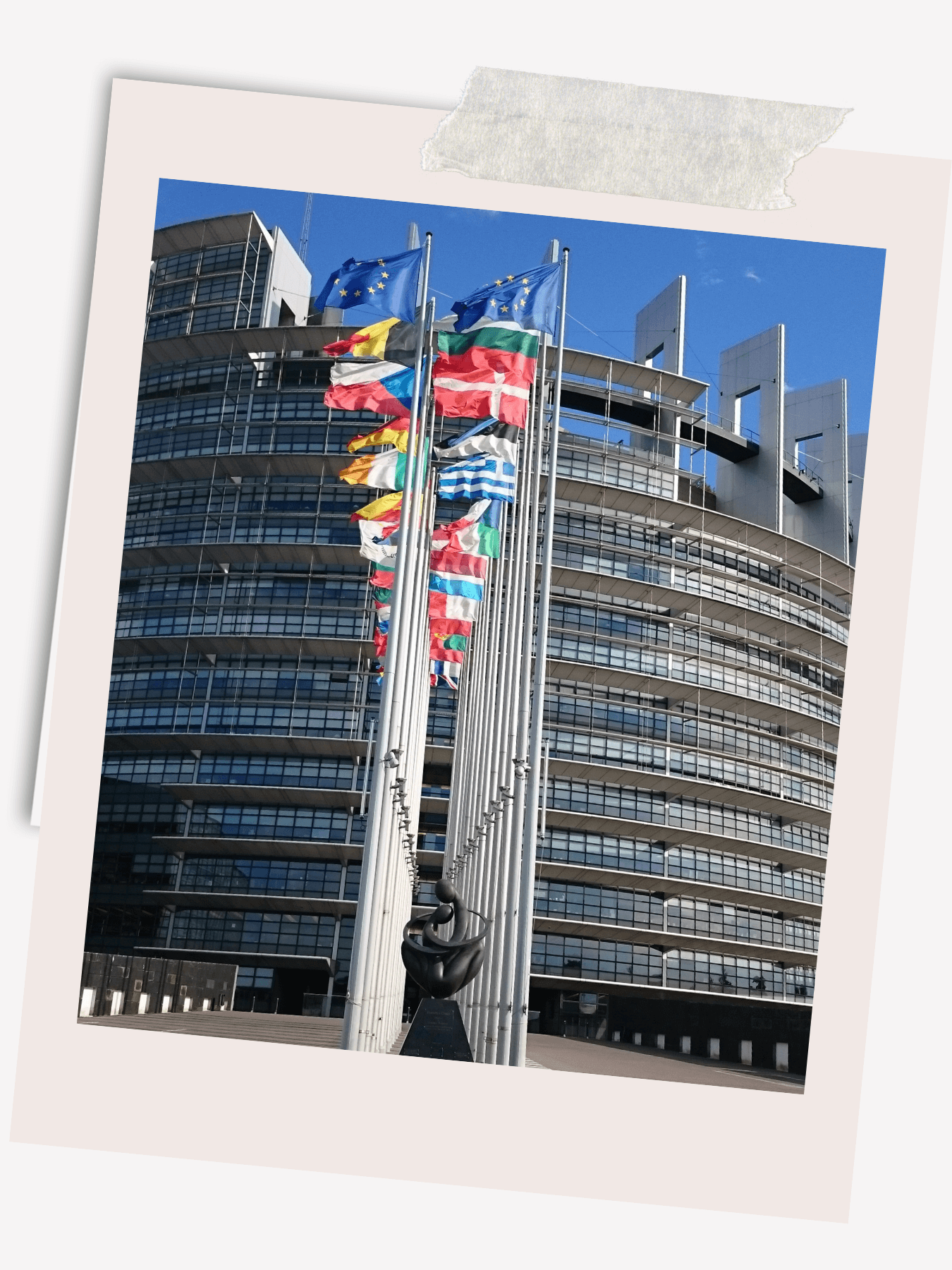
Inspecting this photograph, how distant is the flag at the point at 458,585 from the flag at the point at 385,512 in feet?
4.22

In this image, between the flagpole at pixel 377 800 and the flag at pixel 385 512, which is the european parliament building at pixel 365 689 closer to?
the flag at pixel 385 512

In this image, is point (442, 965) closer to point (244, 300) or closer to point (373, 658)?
point (373, 658)

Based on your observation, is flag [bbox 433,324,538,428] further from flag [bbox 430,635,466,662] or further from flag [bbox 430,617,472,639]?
flag [bbox 430,635,466,662]

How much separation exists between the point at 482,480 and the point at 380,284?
11.5 feet

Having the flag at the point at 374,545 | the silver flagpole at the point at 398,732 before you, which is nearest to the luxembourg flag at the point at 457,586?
the silver flagpole at the point at 398,732

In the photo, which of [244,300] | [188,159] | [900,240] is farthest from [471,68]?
[244,300]

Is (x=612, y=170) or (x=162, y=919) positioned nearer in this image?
(x=612, y=170)

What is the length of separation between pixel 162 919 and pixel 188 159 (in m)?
39.5

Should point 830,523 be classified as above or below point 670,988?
above

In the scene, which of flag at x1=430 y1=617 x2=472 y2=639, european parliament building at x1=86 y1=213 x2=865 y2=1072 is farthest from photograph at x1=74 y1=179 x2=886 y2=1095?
flag at x1=430 y1=617 x2=472 y2=639

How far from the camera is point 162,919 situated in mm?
43938

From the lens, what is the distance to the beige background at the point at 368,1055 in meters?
7.74

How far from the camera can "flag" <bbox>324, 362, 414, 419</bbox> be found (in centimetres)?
1410

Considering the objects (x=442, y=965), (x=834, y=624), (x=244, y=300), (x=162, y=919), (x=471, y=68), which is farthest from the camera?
(x=834, y=624)
